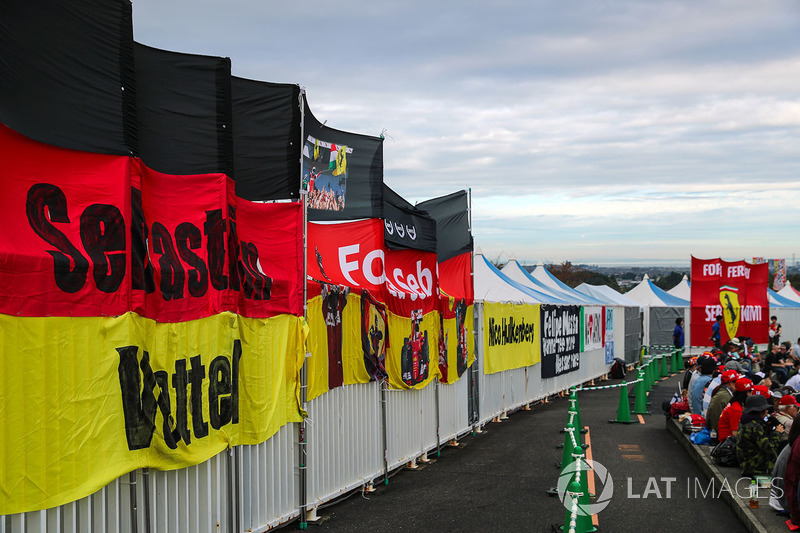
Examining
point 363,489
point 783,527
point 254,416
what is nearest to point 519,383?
point 363,489

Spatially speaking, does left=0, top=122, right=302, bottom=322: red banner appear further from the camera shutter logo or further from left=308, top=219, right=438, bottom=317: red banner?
the camera shutter logo

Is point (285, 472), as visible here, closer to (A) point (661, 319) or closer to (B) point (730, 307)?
(B) point (730, 307)

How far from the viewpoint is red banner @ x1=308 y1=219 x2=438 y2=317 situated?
1156cm

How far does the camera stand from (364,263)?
12.3 meters

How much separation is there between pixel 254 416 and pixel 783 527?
6.06m

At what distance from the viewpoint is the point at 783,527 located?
889 cm

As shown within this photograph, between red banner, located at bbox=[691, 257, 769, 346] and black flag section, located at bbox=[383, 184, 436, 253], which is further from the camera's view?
red banner, located at bbox=[691, 257, 769, 346]

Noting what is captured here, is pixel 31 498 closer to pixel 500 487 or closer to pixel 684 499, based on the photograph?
pixel 500 487

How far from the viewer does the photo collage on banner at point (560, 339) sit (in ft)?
79.9

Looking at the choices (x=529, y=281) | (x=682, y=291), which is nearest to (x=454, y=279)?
(x=529, y=281)

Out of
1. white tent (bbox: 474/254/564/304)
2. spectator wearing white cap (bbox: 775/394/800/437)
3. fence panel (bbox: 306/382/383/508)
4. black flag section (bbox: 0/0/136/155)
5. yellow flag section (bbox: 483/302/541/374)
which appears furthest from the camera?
white tent (bbox: 474/254/564/304)

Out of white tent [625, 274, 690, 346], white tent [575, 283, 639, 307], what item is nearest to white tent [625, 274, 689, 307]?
white tent [625, 274, 690, 346]

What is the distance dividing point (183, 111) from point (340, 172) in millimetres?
3975

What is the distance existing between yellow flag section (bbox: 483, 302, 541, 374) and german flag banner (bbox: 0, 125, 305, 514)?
10358 millimetres
